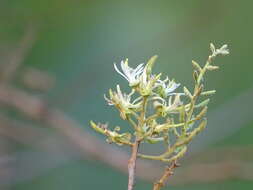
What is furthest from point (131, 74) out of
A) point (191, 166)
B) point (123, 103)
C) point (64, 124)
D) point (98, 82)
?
point (98, 82)

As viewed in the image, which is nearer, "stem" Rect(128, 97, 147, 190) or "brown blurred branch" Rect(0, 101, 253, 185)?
"stem" Rect(128, 97, 147, 190)

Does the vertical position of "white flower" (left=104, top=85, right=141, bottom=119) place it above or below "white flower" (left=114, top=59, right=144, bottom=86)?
below

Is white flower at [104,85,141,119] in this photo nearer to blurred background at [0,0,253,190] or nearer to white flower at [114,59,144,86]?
white flower at [114,59,144,86]

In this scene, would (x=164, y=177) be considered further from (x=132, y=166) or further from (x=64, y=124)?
(x=64, y=124)

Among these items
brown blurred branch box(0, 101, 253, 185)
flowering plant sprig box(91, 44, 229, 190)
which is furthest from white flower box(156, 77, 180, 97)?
brown blurred branch box(0, 101, 253, 185)

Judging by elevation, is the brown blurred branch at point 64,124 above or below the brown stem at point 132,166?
above

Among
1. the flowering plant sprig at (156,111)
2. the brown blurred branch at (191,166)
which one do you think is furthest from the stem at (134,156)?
the brown blurred branch at (191,166)

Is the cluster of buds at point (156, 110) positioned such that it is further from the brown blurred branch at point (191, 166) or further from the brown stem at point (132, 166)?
the brown blurred branch at point (191, 166)

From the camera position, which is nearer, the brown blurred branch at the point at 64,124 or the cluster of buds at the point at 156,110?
the cluster of buds at the point at 156,110
